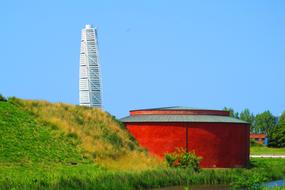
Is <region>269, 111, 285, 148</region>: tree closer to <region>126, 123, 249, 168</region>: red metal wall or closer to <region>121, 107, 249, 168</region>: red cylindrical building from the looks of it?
<region>121, 107, 249, 168</region>: red cylindrical building

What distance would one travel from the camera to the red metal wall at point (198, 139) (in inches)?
1507

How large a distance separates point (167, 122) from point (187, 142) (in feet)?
6.09

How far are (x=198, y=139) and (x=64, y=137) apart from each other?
10406 mm

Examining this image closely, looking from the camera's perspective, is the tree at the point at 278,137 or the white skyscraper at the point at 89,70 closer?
the white skyscraper at the point at 89,70

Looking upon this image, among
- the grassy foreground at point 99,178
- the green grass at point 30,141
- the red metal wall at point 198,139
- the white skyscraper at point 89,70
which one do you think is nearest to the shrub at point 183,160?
the grassy foreground at point 99,178

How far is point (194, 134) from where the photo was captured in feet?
126

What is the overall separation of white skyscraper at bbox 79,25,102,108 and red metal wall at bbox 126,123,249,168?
3425 cm

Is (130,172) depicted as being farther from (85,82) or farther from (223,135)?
(85,82)

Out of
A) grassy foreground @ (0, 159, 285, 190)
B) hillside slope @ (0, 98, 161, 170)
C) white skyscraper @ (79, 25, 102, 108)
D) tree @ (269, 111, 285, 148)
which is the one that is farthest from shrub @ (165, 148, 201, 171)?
tree @ (269, 111, 285, 148)

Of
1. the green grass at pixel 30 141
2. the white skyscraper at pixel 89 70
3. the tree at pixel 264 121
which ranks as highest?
the white skyscraper at pixel 89 70

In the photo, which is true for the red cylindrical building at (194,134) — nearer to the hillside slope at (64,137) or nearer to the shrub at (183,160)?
the hillside slope at (64,137)

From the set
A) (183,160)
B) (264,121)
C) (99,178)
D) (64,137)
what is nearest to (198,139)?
(183,160)

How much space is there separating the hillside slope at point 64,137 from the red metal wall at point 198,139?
1.69 m

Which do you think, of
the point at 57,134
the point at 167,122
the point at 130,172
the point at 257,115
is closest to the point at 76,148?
the point at 57,134
